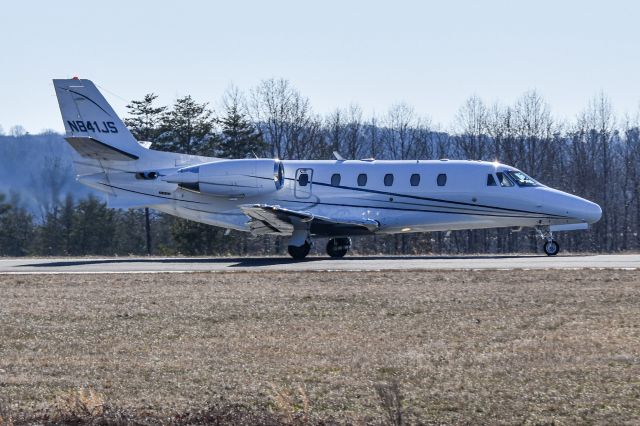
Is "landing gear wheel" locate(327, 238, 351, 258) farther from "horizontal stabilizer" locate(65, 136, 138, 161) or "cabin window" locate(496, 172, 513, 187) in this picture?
"horizontal stabilizer" locate(65, 136, 138, 161)

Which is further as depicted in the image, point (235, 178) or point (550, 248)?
point (235, 178)

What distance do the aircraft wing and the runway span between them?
0.93m

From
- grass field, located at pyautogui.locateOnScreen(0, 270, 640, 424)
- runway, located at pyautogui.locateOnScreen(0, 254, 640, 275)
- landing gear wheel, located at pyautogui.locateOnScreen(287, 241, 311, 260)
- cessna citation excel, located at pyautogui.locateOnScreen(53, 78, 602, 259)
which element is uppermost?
cessna citation excel, located at pyautogui.locateOnScreen(53, 78, 602, 259)

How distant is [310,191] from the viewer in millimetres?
31781

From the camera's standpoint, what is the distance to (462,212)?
101 ft

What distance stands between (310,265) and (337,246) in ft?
15.9

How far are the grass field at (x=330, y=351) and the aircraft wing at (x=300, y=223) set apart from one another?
7524 mm

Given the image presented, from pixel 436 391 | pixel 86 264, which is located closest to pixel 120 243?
pixel 86 264

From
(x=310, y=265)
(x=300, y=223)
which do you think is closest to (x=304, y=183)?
(x=300, y=223)

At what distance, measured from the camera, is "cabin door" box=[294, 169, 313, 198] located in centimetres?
3184

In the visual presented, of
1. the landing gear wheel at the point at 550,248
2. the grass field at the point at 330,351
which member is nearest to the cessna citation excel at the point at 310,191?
the landing gear wheel at the point at 550,248

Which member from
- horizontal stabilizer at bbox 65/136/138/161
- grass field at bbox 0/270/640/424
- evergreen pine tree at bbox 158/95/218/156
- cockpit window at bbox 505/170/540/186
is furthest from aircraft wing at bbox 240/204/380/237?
evergreen pine tree at bbox 158/95/218/156

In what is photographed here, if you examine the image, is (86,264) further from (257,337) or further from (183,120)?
(183,120)

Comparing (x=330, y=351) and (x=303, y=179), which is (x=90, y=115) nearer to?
(x=303, y=179)
